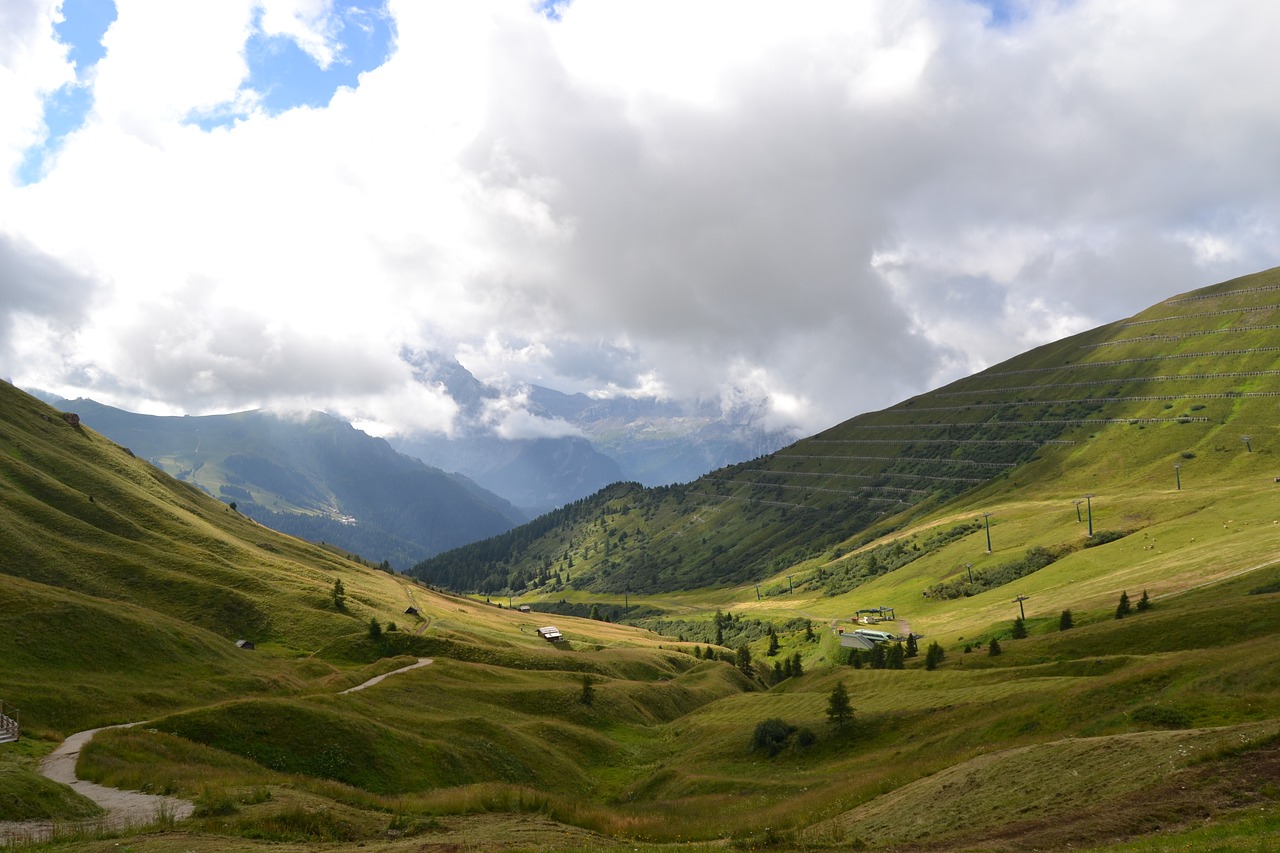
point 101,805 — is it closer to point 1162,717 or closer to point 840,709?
point 840,709

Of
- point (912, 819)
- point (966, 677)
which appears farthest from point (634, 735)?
point (912, 819)

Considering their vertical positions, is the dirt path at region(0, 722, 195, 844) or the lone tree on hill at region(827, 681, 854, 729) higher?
the dirt path at region(0, 722, 195, 844)

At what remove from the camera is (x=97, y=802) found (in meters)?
34.3

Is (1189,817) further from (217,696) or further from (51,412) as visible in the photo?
(51,412)

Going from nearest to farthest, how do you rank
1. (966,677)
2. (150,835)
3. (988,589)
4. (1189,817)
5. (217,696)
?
(1189,817) < (150,835) < (217,696) < (966,677) < (988,589)

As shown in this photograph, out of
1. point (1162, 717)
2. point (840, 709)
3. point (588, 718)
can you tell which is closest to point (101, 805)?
point (840, 709)

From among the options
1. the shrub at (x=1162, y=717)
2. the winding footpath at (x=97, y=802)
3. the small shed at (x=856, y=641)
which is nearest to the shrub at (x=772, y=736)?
the shrub at (x=1162, y=717)

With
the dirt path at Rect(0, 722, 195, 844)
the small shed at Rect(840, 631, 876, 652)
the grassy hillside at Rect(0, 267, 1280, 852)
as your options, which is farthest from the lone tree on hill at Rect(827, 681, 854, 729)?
the small shed at Rect(840, 631, 876, 652)

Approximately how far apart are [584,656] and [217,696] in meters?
66.2

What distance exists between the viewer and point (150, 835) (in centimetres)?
2873

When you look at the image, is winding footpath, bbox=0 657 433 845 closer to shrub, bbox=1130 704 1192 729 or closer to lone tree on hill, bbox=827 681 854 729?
lone tree on hill, bbox=827 681 854 729

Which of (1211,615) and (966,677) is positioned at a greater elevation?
(1211,615)

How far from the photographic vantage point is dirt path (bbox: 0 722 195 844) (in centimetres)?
2845

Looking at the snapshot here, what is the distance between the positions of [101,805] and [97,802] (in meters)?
0.70
